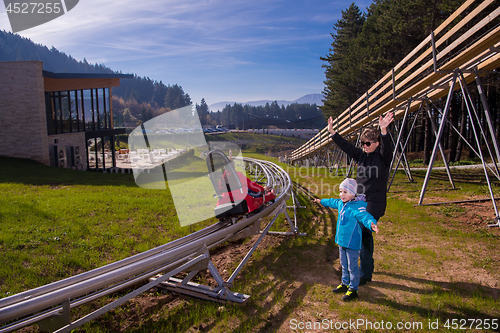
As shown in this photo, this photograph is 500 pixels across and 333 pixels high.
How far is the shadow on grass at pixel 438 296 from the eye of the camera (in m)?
3.44

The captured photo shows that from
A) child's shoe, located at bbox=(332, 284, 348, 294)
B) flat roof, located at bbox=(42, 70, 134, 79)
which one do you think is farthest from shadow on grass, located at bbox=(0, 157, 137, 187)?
child's shoe, located at bbox=(332, 284, 348, 294)

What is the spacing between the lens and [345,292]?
402 cm

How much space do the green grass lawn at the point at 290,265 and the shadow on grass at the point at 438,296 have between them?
0.01 m

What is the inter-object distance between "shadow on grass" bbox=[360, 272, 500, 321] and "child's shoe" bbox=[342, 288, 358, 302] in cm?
15

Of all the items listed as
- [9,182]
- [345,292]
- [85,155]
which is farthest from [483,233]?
[85,155]

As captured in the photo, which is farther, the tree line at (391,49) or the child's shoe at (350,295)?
the tree line at (391,49)

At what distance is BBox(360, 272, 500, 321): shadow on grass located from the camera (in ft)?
11.3

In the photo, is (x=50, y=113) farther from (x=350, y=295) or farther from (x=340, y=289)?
(x=350, y=295)

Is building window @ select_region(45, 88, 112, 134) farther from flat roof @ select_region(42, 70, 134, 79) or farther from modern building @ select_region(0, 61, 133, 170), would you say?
flat roof @ select_region(42, 70, 134, 79)

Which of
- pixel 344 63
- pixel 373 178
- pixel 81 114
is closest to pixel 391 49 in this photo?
Answer: pixel 344 63

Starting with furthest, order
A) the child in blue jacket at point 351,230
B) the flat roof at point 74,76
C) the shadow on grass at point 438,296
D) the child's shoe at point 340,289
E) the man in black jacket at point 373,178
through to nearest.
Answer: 1. the flat roof at point 74,76
2. the man in black jacket at point 373,178
3. the child's shoe at point 340,289
4. the child in blue jacket at point 351,230
5. the shadow on grass at point 438,296

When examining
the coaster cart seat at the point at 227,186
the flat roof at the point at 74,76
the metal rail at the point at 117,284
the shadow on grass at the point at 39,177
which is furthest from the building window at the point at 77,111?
the metal rail at the point at 117,284

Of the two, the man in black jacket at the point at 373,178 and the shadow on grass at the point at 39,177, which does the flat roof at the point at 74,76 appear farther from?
the man in black jacket at the point at 373,178

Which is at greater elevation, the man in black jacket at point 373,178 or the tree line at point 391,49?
the tree line at point 391,49
